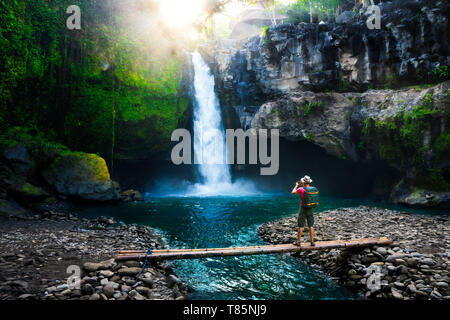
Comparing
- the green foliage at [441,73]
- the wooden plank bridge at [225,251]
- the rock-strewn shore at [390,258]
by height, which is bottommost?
the rock-strewn shore at [390,258]

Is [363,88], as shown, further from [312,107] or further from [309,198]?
[309,198]

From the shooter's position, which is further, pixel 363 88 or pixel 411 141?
pixel 363 88

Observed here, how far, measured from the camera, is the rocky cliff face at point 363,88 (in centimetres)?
1438

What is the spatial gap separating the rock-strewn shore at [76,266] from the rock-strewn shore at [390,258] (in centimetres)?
420

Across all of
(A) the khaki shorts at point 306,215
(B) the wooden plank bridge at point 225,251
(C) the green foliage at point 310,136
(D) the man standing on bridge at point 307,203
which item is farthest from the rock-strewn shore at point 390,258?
(C) the green foliage at point 310,136

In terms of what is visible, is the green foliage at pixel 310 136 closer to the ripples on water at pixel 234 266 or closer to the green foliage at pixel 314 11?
the ripples on water at pixel 234 266

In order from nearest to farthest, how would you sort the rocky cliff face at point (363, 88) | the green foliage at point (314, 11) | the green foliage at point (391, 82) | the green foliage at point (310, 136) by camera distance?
the rocky cliff face at point (363, 88) < the green foliage at point (391, 82) < the green foliage at point (310, 136) < the green foliage at point (314, 11)

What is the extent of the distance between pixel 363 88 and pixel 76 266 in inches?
874

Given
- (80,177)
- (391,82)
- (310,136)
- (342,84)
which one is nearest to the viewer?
(80,177)

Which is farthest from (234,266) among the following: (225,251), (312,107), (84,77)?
(84,77)

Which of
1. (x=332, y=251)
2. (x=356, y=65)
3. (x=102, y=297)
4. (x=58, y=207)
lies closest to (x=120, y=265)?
(x=102, y=297)

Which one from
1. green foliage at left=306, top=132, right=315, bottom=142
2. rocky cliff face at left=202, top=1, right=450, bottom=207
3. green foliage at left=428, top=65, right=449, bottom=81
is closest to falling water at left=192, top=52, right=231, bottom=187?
rocky cliff face at left=202, top=1, right=450, bottom=207

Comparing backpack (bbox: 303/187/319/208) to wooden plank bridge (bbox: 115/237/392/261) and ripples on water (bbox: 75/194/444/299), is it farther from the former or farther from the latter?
ripples on water (bbox: 75/194/444/299)

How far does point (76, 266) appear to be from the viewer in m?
5.66
